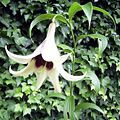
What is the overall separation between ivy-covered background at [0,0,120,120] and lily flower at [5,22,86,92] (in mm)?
905

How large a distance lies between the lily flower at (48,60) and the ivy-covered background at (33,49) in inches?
35.6

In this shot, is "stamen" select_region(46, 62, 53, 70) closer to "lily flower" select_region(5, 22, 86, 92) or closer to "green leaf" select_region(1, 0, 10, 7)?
"lily flower" select_region(5, 22, 86, 92)

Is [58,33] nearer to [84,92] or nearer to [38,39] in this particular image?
[38,39]

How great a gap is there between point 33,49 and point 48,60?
4.25 ft

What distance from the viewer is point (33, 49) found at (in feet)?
7.53

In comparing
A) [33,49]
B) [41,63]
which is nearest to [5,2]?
[33,49]

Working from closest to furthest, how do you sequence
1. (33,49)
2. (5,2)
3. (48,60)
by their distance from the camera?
1. (48,60)
2. (5,2)
3. (33,49)

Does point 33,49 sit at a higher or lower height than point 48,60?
lower

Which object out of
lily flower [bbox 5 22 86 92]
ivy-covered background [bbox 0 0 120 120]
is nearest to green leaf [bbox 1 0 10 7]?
ivy-covered background [bbox 0 0 120 120]

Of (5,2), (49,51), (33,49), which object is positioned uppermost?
(49,51)

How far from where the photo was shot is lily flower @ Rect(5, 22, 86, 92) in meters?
1.02

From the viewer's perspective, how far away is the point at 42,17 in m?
1.14

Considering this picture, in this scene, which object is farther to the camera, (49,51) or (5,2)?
(5,2)

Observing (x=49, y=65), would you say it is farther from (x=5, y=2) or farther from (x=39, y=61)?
(x=5, y=2)
